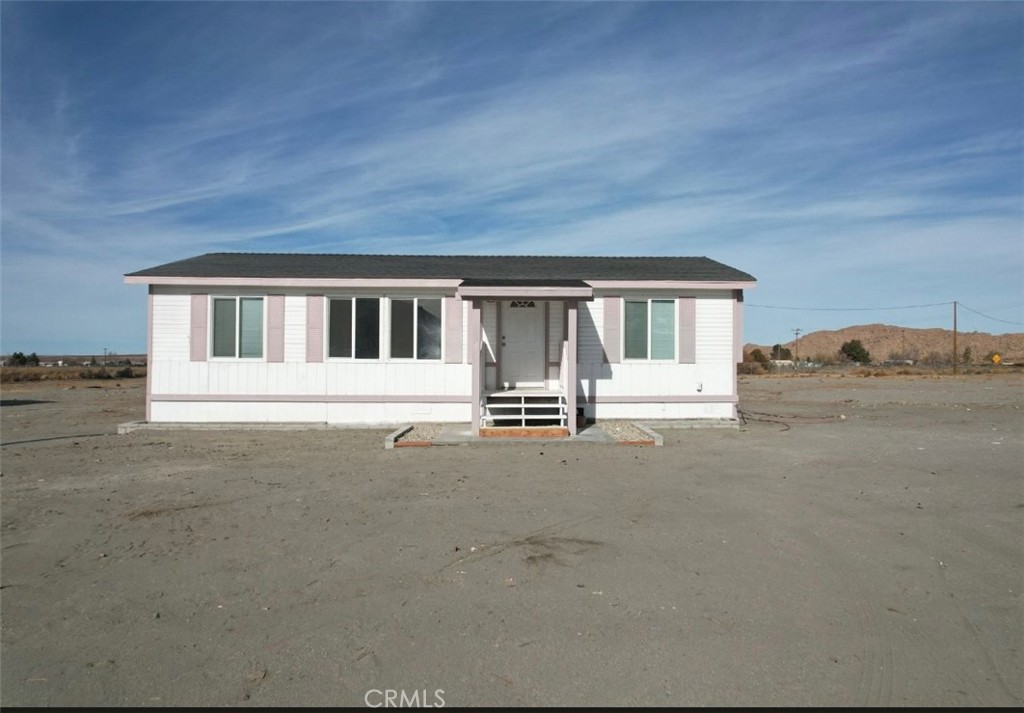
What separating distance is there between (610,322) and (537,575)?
10.0 meters

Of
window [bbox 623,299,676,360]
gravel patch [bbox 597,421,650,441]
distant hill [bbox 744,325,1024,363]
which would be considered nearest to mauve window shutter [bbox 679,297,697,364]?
window [bbox 623,299,676,360]

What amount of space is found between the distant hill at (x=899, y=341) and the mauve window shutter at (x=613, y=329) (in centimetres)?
8445

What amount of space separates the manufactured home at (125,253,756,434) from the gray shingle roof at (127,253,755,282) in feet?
0.28

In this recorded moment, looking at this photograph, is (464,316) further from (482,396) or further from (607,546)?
(607,546)

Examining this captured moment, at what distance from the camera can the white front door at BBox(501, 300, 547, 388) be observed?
584 inches

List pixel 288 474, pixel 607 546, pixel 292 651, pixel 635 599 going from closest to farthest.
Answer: pixel 292 651 < pixel 635 599 < pixel 607 546 < pixel 288 474

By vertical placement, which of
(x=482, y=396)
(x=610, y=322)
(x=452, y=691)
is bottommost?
(x=452, y=691)

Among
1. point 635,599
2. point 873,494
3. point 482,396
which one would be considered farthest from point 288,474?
point 873,494

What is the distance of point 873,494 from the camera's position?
7812mm

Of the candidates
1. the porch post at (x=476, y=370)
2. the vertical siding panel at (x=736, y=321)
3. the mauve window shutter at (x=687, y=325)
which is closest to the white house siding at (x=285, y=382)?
the porch post at (x=476, y=370)

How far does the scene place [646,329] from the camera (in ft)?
48.1

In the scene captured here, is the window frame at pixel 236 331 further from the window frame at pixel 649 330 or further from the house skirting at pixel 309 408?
the window frame at pixel 649 330

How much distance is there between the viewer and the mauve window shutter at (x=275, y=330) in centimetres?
1434

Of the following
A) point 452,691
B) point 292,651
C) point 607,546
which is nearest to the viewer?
point 452,691
